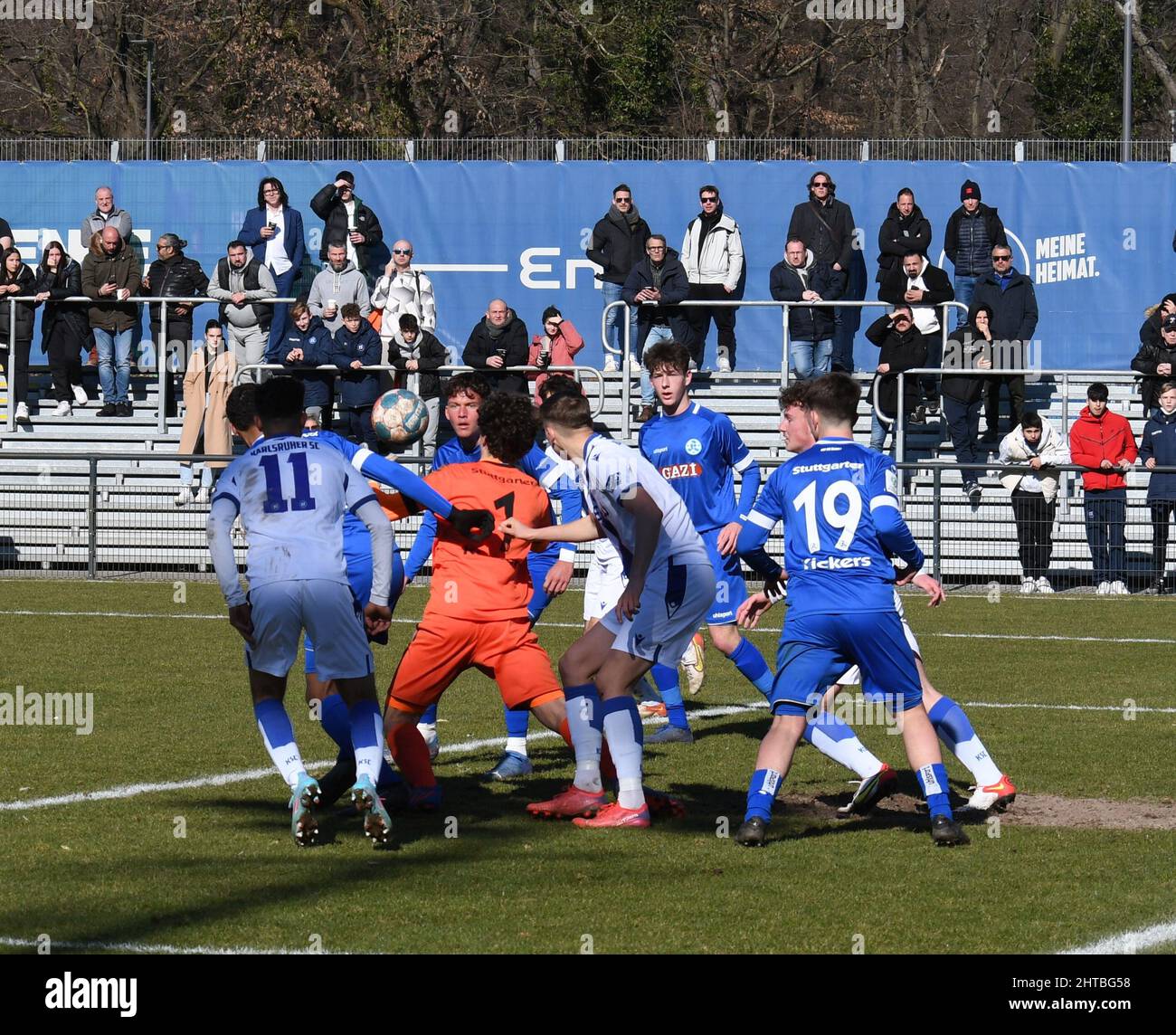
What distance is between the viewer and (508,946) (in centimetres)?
599

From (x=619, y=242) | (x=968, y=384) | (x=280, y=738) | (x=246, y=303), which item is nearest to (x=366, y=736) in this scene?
(x=280, y=738)

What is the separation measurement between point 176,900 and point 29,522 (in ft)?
50.2

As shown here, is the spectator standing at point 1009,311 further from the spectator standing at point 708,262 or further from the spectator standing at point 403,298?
the spectator standing at point 403,298

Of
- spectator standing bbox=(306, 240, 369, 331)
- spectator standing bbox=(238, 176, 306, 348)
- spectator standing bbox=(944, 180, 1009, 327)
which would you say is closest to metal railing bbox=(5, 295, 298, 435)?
spectator standing bbox=(306, 240, 369, 331)

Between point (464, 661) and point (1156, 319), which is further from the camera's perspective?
point (1156, 319)

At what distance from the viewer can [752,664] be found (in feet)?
35.2

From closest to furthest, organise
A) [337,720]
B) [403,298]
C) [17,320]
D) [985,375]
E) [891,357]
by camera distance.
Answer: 1. [337,720]
2. [985,375]
3. [891,357]
4. [403,298]
5. [17,320]

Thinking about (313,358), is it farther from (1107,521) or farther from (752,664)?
(752,664)

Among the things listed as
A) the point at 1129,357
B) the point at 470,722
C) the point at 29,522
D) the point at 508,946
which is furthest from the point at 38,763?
the point at 1129,357

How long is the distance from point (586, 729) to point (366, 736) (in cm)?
114

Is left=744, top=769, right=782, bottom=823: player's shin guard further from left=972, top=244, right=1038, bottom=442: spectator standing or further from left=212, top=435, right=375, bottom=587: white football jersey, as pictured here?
left=972, top=244, right=1038, bottom=442: spectator standing

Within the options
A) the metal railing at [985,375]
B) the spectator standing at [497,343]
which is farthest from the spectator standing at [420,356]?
the metal railing at [985,375]

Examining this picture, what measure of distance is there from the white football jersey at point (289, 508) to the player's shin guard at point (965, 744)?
2.81 meters
